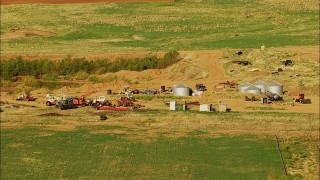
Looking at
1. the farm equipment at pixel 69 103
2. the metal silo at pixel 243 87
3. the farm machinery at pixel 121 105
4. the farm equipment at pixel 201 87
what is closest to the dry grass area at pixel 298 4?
the farm equipment at pixel 201 87

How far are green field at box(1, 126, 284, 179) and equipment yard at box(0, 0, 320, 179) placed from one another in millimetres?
72

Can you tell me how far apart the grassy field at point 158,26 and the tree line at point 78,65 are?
7.13 meters

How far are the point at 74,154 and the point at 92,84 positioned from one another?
32.7 meters

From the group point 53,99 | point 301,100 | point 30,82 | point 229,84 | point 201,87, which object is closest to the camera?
point 301,100

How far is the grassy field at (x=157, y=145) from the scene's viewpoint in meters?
45.2

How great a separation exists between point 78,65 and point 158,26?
99.6 ft

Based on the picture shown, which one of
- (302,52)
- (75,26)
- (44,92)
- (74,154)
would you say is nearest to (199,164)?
(74,154)

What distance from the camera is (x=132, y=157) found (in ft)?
157

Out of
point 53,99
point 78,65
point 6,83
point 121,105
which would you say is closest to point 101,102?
point 121,105

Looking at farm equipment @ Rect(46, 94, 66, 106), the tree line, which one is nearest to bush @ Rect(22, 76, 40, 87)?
the tree line

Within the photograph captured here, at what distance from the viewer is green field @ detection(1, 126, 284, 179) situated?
44.7 m

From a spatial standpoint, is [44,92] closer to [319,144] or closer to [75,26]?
[319,144]

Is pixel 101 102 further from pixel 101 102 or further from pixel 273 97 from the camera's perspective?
pixel 273 97

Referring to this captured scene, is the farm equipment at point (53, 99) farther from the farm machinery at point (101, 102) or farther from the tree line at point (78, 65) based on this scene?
the tree line at point (78, 65)
